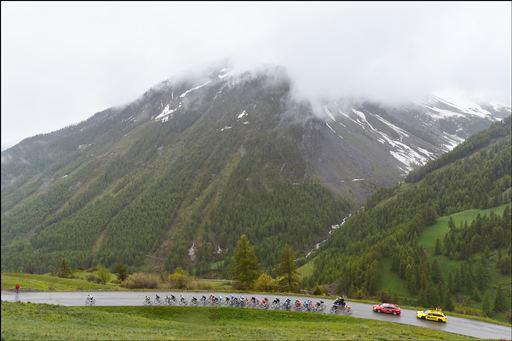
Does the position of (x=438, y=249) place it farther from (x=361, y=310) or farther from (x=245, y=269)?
(x=361, y=310)

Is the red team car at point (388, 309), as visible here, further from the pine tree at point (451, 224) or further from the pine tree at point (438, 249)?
the pine tree at point (451, 224)

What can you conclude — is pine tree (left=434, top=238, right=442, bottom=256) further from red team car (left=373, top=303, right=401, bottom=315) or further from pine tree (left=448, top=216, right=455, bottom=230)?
red team car (left=373, top=303, right=401, bottom=315)

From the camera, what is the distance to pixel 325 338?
42.8 metres

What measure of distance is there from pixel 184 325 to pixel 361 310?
31980 mm

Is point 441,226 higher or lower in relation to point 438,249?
higher

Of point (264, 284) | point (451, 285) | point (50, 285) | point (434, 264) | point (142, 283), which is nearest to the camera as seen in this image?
point (50, 285)

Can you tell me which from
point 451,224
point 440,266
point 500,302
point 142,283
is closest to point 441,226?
point 451,224

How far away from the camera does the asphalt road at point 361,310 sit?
5859 cm

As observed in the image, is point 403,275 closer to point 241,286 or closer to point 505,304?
point 505,304

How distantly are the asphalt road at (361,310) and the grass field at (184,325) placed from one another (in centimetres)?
421

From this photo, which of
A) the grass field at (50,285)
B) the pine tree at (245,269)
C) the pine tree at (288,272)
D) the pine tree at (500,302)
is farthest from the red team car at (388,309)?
the pine tree at (500,302)

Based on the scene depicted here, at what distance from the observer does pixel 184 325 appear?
1960 inches

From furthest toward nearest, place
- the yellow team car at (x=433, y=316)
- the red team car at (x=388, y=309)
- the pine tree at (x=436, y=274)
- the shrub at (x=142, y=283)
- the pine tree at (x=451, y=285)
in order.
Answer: the pine tree at (x=436, y=274) → the pine tree at (x=451, y=285) → the shrub at (x=142, y=283) → the red team car at (x=388, y=309) → the yellow team car at (x=433, y=316)

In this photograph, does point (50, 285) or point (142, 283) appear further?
point (142, 283)
